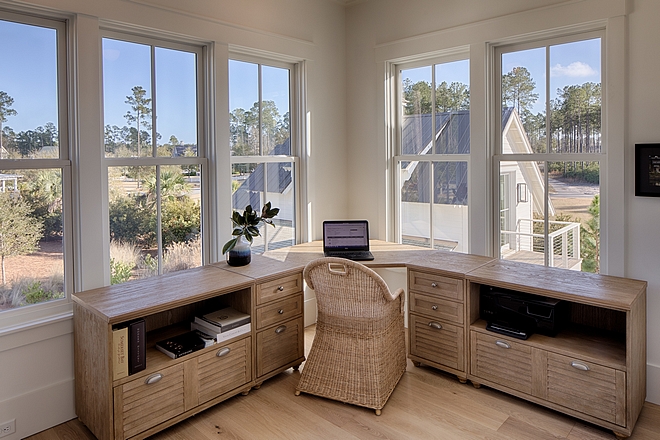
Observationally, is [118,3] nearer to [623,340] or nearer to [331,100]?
[331,100]

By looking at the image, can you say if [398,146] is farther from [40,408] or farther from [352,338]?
[40,408]

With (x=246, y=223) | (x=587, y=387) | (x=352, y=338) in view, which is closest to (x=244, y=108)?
(x=246, y=223)

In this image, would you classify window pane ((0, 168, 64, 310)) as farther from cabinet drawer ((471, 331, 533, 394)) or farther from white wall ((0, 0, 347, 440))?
cabinet drawer ((471, 331, 533, 394))

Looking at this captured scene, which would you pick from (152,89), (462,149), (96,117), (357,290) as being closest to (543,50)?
(462,149)

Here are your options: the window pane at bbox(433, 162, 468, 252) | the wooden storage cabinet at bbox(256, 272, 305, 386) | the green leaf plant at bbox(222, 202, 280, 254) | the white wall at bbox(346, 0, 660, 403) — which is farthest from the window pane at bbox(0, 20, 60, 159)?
the window pane at bbox(433, 162, 468, 252)

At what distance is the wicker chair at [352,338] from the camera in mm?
2646

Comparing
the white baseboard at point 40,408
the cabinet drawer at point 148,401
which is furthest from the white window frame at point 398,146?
the white baseboard at point 40,408

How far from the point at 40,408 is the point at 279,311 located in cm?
136

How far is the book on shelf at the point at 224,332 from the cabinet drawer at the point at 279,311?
0.32 ft

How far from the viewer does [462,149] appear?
3.58 meters

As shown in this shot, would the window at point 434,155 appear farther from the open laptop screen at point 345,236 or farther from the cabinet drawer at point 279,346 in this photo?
the cabinet drawer at point 279,346

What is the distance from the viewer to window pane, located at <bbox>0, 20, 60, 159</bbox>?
2441 millimetres

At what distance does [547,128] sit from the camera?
316cm

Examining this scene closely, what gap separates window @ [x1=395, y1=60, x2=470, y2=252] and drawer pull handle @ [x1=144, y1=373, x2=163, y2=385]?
230cm
